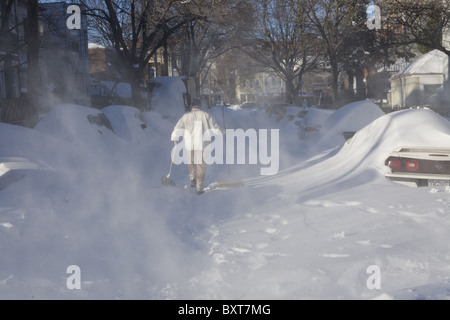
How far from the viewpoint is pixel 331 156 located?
42.5 feet

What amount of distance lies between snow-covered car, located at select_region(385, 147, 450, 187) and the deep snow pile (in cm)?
17

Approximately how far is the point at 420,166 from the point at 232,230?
3171 mm

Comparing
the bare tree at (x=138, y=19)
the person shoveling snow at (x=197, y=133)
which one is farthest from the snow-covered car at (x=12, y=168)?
the bare tree at (x=138, y=19)

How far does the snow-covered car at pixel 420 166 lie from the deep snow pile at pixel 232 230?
0.17 metres

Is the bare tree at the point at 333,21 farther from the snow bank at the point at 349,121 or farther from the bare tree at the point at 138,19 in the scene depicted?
the snow bank at the point at 349,121

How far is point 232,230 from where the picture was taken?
23.5 ft

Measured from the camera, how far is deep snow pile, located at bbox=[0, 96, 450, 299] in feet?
16.3

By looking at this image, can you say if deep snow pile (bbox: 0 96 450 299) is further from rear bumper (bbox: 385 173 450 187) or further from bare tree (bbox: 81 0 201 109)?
bare tree (bbox: 81 0 201 109)

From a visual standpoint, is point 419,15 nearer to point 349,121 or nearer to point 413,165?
point 349,121

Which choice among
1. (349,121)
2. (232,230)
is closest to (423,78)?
(349,121)

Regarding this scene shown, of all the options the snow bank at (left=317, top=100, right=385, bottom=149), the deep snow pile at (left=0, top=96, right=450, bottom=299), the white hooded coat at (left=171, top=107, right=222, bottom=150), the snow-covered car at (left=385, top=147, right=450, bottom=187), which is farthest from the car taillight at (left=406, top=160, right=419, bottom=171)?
the snow bank at (left=317, top=100, right=385, bottom=149)

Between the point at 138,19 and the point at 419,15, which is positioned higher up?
the point at 138,19

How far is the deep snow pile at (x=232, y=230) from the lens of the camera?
4.98m

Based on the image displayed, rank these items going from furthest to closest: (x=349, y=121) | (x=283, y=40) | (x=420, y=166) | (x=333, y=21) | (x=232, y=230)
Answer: (x=283, y=40)
(x=333, y=21)
(x=349, y=121)
(x=420, y=166)
(x=232, y=230)
